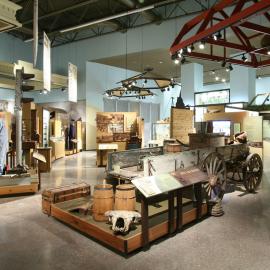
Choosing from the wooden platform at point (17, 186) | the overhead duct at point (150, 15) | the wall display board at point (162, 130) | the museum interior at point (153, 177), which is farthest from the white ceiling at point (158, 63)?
the wooden platform at point (17, 186)

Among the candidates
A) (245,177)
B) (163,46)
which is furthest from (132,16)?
(245,177)

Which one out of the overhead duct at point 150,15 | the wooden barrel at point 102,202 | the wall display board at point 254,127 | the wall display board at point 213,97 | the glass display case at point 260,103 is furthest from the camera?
the wall display board at point 213,97

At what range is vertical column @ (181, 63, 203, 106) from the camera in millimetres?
15023

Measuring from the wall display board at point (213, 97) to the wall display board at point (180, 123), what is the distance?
6.27 meters

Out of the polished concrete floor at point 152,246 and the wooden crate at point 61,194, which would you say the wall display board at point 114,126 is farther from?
the polished concrete floor at point 152,246

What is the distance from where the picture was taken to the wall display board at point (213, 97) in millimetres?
13484

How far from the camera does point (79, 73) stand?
17.6m

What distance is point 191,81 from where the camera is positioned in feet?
49.7

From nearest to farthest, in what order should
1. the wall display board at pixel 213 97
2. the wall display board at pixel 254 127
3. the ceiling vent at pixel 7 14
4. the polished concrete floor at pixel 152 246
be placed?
the polished concrete floor at pixel 152 246 → the ceiling vent at pixel 7 14 → the wall display board at pixel 254 127 → the wall display board at pixel 213 97

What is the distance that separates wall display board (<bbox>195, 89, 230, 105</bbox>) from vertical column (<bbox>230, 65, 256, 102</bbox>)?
0.90ft

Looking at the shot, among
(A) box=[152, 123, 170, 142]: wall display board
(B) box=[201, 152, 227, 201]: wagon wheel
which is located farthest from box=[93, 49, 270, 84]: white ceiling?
(B) box=[201, 152, 227, 201]: wagon wheel

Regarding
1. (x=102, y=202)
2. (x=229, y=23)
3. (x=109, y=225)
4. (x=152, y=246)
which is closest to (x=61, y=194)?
(x=102, y=202)

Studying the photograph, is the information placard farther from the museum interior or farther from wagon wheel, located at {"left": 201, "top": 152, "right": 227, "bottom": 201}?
wagon wheel, located at {"left": 201, "top": 152, "right": 227, "bottom": 201}

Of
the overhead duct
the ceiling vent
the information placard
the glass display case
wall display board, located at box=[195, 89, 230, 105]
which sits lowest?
the information placard
